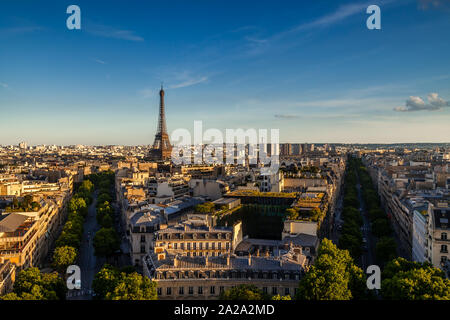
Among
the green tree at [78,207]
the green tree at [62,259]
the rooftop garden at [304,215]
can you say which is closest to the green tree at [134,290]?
the green tree at [62,259]

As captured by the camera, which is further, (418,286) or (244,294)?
(418,286)

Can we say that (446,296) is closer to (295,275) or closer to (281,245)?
(295,275)

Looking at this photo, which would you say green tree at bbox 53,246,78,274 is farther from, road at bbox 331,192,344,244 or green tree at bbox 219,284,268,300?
road at bbox 331,192,344,244

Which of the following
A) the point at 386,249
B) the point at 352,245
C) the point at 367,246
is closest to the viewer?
the point at 386,249

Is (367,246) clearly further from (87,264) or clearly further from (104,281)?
(104,281)

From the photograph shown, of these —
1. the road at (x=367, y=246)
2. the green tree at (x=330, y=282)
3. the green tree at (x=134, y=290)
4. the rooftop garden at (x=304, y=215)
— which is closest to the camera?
the green tree at (x=134, y=290)

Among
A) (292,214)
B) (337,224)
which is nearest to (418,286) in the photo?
(292,214)

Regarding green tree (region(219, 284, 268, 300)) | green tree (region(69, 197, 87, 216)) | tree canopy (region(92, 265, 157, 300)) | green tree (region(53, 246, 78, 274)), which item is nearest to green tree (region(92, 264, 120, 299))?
tree canopy (region(92, 265, 157, 300))

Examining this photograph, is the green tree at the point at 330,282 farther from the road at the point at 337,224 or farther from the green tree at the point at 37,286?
the road at the point at 337,224
